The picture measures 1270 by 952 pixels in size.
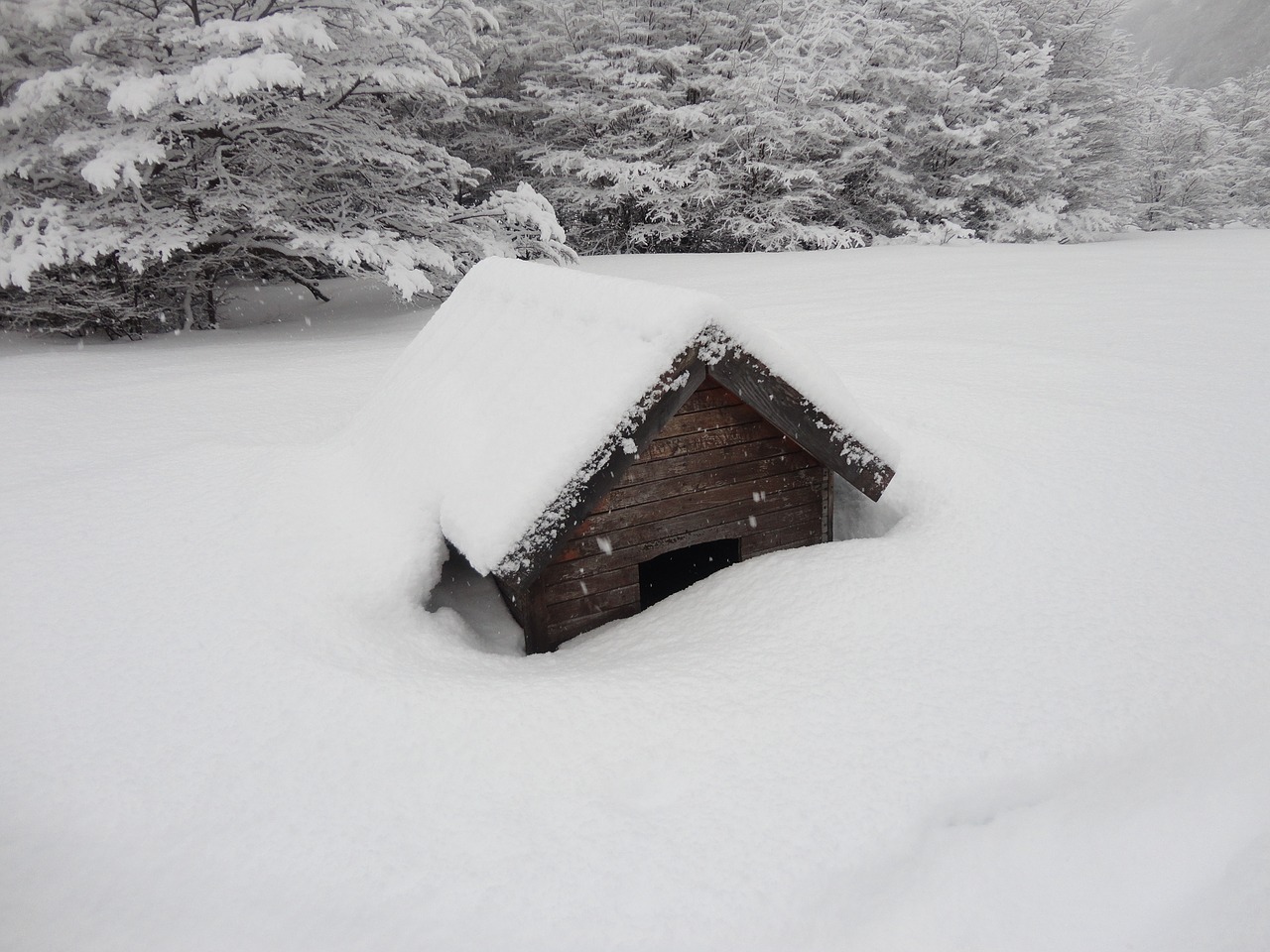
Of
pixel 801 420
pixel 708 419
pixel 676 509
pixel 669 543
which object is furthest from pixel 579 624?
pixel 801 420

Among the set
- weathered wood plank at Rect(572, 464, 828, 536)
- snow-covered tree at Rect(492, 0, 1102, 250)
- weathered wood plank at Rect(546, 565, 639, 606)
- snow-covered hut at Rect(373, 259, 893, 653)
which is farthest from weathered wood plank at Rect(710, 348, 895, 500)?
snow-covered tree at Rect(492, 0, 1102, 250)

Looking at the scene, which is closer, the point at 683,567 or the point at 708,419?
the point at 708,419

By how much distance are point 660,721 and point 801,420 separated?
1471mm

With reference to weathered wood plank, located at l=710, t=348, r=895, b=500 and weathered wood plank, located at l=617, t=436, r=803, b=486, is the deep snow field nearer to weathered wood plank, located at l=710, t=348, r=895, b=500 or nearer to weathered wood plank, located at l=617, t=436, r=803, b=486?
weathered wood plank, located at l=710, t=348, r=895, b=500

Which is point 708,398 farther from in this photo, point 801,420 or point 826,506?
point 826,506

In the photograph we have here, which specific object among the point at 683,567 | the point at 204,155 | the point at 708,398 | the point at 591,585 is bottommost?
the point at 683,567

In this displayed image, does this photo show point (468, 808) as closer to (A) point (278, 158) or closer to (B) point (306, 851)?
(B) point (306, 851)

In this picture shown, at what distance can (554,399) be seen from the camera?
3.01m

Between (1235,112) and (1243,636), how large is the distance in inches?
1504

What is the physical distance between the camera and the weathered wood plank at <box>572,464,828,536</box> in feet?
10.8

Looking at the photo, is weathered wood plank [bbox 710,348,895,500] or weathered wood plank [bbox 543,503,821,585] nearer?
weathered wood plank [bbox 710,348,895,500]

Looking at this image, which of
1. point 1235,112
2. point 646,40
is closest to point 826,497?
point 646,40

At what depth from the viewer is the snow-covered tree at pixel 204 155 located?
22.0ft

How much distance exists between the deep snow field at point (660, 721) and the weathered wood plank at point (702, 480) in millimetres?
461
